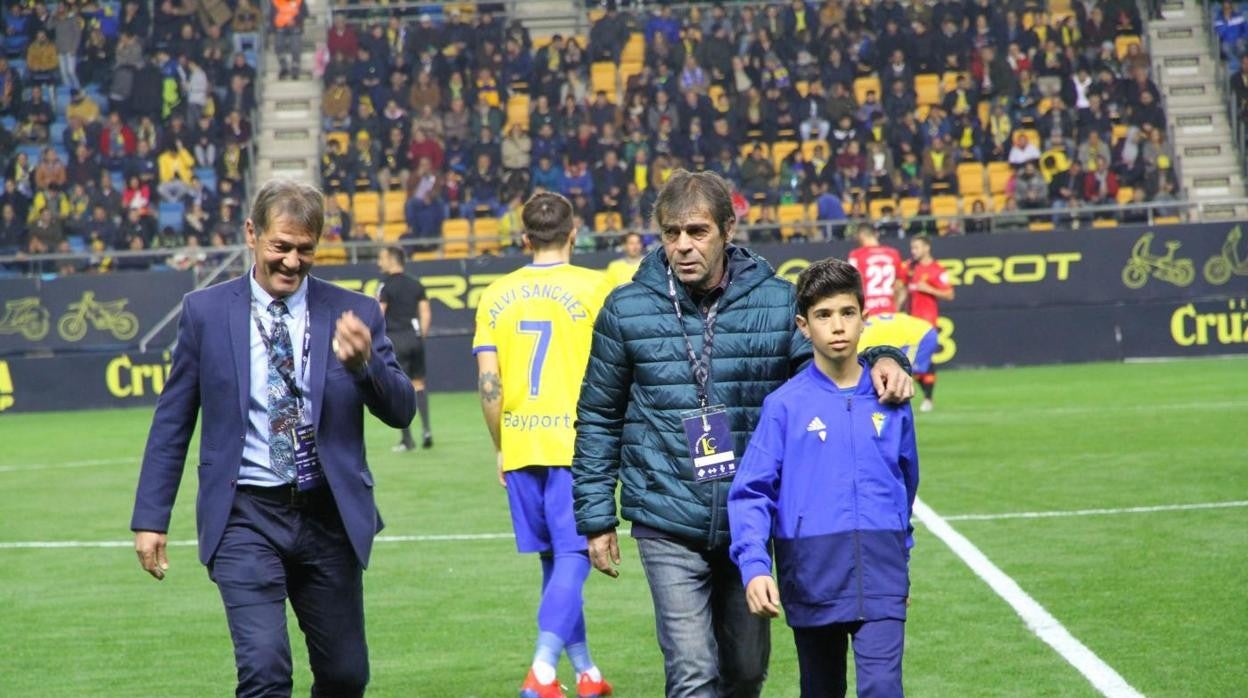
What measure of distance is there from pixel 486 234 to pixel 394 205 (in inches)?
85.5

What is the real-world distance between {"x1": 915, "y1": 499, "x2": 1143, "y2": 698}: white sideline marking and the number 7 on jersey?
101 inches

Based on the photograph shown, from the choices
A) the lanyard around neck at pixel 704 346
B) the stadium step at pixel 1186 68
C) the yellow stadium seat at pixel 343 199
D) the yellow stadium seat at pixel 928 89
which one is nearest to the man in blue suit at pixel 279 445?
the lanyard around neck at pixel 704 346

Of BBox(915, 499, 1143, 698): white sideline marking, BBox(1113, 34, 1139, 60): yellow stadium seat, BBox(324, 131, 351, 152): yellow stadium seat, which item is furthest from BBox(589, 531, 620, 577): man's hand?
BBox(1113, 34, 1139, 60): yellow stadium seat

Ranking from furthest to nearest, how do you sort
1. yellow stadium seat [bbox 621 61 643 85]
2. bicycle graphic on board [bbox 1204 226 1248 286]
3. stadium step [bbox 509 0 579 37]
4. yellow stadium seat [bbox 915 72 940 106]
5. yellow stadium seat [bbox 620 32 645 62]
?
stadium step [bbox 509 0 579 37], yellow stadium seat [bbox 620 32 645 62], yellow stadium seat [bbox 621 61 643 85], yellow stadium seat [bbox 915 72 940 106], bicycle graphic on board [bbox 1204 226 1248 286]

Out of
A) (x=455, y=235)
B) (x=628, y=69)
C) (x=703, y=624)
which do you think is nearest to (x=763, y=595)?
(x=703, y=624)

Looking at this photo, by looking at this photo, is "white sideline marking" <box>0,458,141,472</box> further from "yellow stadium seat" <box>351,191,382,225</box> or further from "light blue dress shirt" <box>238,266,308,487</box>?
"light blue dress shirt" <box>238,266,308,487</box>

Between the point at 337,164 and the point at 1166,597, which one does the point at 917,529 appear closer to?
the point at 1166,597

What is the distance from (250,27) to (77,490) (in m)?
21.0

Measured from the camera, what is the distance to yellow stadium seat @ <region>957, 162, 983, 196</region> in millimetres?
31750

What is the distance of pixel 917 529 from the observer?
12.1 metres

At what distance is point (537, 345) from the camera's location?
7867 millimetres

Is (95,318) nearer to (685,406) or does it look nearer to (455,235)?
(455,235)

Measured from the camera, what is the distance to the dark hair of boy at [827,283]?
5.46 m

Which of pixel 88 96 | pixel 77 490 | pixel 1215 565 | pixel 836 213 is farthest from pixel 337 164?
pixel 1215 565
